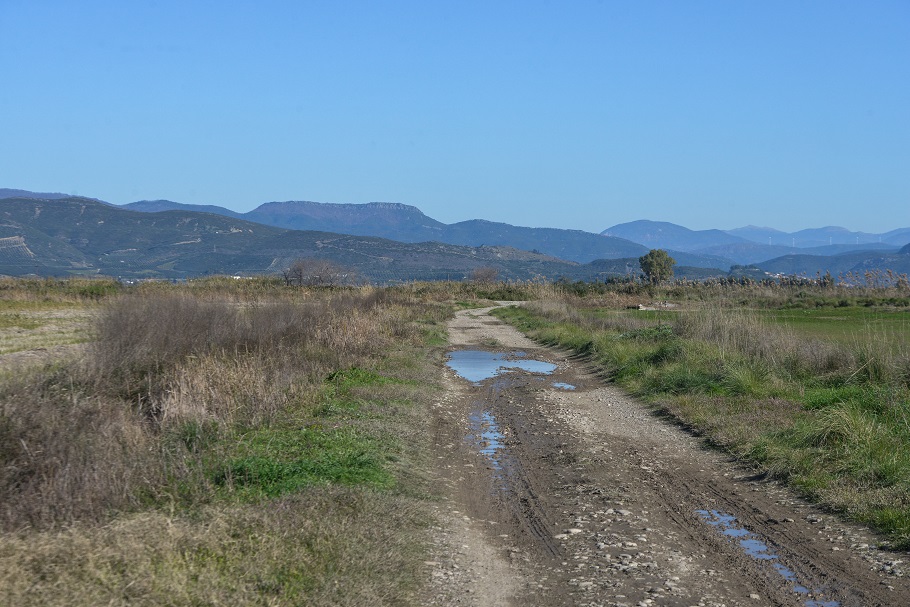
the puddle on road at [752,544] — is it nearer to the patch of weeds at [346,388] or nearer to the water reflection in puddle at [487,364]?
the patch of weeds at [346,388]

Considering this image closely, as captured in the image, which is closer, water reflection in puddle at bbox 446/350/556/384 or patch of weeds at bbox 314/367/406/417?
patch of weeds at bbox 314/367/406/417

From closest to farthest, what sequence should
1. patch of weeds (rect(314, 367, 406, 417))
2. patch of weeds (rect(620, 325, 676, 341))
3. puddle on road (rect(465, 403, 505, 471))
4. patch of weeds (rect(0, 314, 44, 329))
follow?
puddle on road (rect(465, 403, 505, 471)), patch of weeds (rect(314, 367, 406, 417)), patch of weeds (rect(620, 325, 676, 341)), patch of weeds (rect(0, 314, 44, 329))

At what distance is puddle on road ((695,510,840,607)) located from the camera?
21.7 ft

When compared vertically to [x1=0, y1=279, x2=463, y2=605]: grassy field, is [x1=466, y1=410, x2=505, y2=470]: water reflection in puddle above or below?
below

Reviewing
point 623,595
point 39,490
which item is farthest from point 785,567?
point 39,490

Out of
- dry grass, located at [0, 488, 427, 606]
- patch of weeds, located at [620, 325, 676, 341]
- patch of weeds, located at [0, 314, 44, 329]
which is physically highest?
dry grass, located at [0, 488, 427, 606]

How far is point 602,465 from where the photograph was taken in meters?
11.4

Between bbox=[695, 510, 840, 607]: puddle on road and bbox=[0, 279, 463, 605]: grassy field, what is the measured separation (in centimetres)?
302

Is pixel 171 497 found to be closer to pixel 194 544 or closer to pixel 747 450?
pixel 194 544

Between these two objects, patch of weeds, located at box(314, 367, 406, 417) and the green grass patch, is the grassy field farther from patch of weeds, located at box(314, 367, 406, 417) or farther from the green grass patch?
the green grass patch

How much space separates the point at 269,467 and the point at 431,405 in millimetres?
7565

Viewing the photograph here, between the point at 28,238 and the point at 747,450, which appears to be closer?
the point at 747,450

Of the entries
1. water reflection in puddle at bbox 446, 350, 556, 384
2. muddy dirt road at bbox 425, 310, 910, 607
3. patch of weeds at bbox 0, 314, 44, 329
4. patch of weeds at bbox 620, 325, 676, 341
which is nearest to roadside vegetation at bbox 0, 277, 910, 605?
muddy dirt road at bbox 425, 310, 910, 607

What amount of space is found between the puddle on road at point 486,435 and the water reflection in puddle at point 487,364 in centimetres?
556
